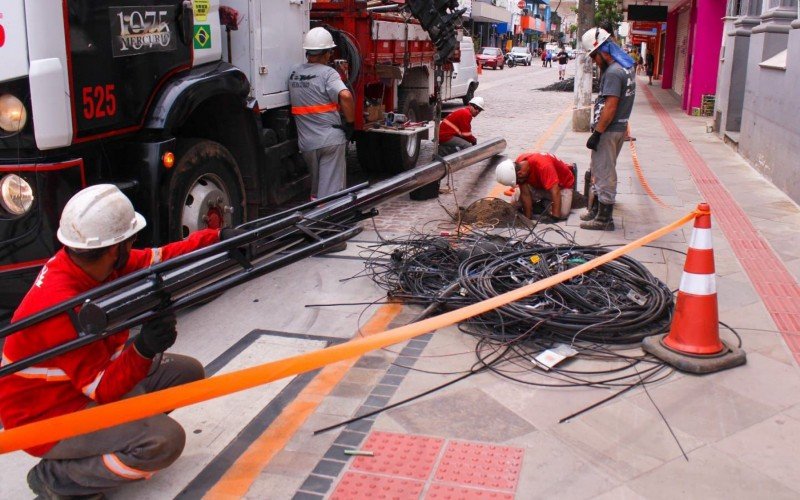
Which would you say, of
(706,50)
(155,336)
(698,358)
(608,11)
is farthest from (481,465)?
(608,11)

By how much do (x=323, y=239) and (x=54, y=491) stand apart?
5.09 ft

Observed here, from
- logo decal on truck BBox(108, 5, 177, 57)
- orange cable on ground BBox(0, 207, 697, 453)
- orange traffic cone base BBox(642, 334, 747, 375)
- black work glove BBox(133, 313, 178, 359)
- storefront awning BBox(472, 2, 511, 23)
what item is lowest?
orange traffic cone base BBox(642, 334, 747, 375)

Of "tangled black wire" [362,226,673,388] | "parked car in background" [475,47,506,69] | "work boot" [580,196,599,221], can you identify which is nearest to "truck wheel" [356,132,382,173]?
"work boot" [580,196,599,221]

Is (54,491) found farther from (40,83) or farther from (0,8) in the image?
(0,8)

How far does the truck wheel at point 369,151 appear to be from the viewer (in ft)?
33.1

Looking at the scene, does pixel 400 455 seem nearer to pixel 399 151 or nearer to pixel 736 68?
pixel 399 151

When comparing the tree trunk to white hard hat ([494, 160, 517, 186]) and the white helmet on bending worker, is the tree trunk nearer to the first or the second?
white hard hat ([494, 160, 517, 186])

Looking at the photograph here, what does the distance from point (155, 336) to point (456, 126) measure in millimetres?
8929

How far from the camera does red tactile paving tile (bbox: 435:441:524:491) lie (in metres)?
3.28

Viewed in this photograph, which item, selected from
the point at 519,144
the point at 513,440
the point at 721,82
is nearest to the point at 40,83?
the point at 513,440

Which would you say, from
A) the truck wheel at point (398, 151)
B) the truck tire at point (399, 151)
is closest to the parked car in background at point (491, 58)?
the truck tire at point (399, 151)

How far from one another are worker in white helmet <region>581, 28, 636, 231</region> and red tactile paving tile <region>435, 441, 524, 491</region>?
4314 mm

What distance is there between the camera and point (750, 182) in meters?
10.0

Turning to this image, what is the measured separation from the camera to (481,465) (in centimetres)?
340
